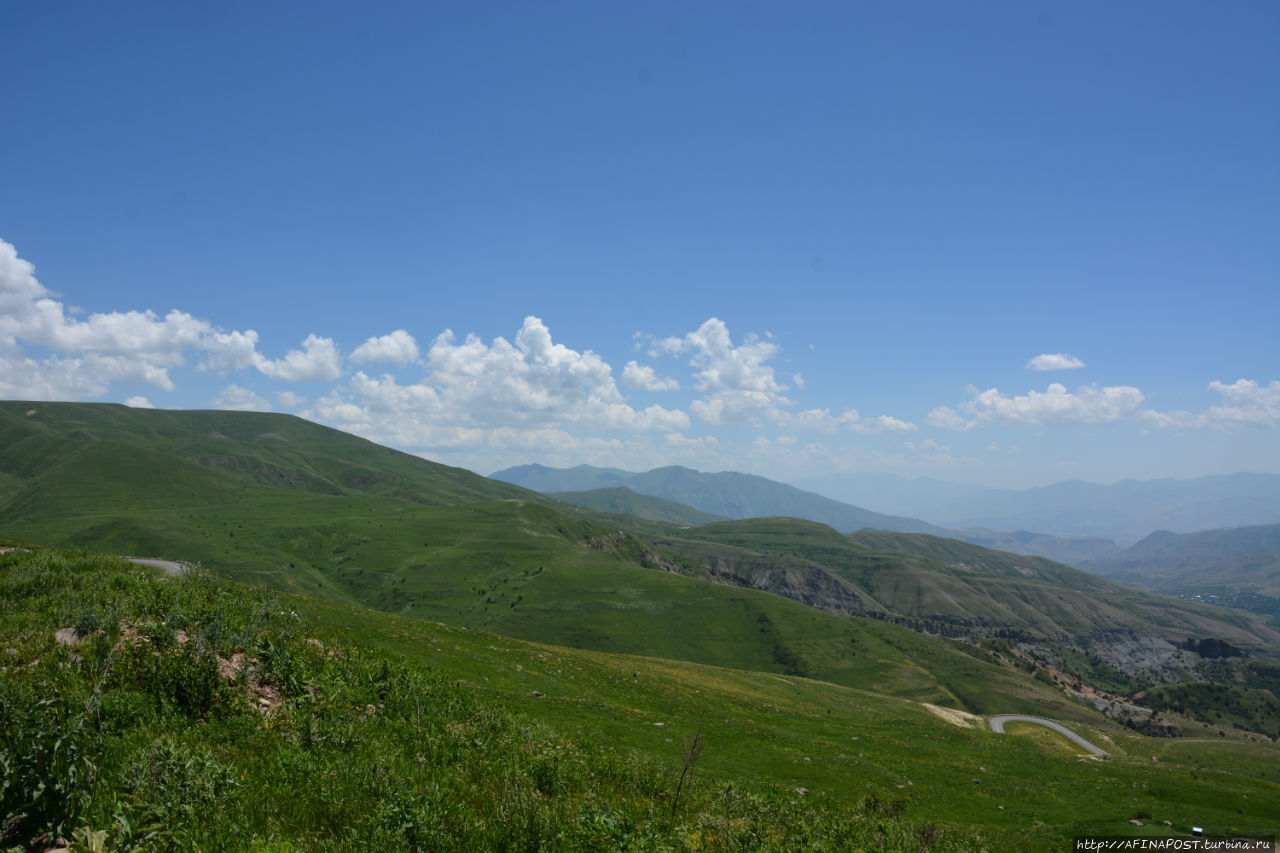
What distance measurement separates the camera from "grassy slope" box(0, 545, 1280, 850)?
956 cm

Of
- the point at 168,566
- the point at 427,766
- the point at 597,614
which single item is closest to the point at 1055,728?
the point at 597,614

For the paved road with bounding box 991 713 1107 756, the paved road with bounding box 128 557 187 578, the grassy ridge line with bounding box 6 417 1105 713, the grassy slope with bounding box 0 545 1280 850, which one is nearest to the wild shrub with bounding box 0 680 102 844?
the grassy slope with bounding box 0 545 1280 850

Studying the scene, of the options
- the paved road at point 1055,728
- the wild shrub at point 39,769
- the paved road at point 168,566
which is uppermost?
the wild shrub at point 39,769

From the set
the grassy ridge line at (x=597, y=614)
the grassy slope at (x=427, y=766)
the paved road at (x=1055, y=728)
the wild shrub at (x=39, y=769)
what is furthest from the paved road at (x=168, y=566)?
the grassy ridge line at (x=597, y=614)

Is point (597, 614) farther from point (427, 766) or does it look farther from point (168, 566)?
point (427, 766)

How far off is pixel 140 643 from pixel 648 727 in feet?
83.8

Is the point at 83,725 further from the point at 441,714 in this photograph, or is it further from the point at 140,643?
Answer: the point at 441,714

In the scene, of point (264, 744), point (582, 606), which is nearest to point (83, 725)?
point (264, 744)

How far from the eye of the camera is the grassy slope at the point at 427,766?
9.56 meters

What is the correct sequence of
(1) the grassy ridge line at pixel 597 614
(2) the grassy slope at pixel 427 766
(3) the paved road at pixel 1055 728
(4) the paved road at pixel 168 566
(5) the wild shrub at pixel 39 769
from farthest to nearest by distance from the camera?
(1) the grassy ridge line at pixel 597 614
(3) the paved road at pixel 1055 728
(4) the paved road at pixel 168 566
(2) the grassy slope at pixel 427 766
(5) the wild shrub at pixel 39 769

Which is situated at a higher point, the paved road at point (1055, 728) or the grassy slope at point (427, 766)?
the grassy slope at point (427, 766)

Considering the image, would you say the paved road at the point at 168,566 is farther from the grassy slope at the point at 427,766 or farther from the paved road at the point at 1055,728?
the paved road at the point at 1055,728

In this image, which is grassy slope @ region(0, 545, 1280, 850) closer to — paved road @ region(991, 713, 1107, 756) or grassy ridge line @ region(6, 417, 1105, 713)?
paved road @ region(991, 713, 1107, 756)

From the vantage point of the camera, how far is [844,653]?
180 meters
